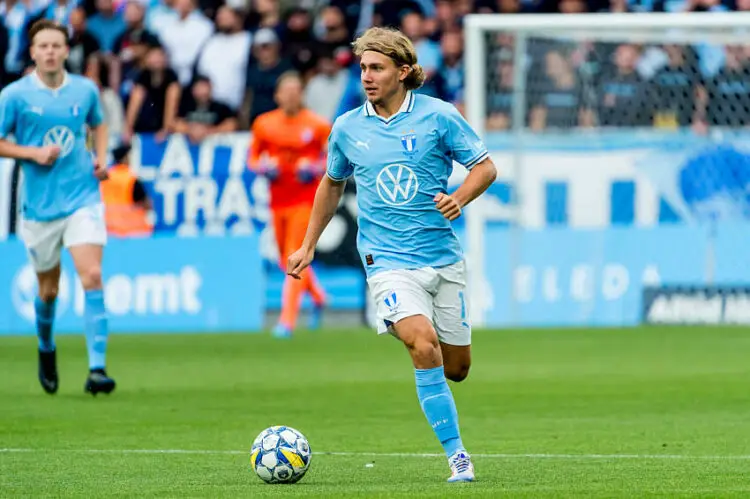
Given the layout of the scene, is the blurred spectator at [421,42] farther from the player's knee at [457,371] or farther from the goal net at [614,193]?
the player's knee at [457,371]

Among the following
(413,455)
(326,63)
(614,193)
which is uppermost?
(326,63)

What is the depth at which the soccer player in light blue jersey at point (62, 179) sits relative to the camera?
12.0 meters

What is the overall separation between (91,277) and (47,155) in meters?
0.98

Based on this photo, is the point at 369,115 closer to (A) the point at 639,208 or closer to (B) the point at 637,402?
(B) the point at 637,402

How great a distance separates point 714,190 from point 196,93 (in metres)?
7.08

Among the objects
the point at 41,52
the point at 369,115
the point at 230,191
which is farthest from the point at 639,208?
the point at 369,115

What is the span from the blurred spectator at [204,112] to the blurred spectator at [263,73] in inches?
9.8

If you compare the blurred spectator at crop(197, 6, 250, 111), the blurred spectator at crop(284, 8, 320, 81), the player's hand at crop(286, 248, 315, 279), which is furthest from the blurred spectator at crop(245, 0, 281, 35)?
the player's hand at crop(286, 248, 315, 279)

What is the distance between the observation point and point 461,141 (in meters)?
7.77

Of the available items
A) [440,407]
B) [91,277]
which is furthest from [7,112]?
[440,407]

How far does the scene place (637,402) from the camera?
38.1 ft

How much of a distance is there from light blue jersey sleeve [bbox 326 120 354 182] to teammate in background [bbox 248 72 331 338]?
1003 cm

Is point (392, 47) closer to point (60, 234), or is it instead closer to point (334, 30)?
point (60, 234)

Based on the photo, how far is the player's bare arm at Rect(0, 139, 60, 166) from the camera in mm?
11688
